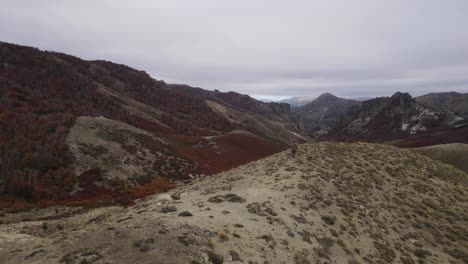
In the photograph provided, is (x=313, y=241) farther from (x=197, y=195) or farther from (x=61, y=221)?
(x=61, y=221)

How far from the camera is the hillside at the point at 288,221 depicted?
61.4ft

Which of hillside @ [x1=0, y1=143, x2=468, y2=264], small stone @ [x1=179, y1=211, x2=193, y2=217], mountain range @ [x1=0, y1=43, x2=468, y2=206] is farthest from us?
mountain range @ [x1=0, y1=43, x2=468, y2=206]

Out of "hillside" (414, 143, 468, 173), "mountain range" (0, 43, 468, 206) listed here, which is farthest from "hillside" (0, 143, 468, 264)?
"hillside" (414, 143, 468, 173)

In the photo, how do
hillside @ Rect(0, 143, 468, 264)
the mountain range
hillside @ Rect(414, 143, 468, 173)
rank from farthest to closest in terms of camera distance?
hillside @ Rect(414, 143, 468, 173) < the mountain range < hillside @ Rect(0, 143, 468, 264)

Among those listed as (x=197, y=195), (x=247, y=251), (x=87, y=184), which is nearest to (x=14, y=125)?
(x=87, y=184)

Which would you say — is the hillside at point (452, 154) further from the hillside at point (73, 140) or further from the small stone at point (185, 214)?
the small stone at point (185, 214)

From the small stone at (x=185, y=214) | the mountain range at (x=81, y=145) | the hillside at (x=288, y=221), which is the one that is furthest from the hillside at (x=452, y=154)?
the small stone at (x=185, y=214)

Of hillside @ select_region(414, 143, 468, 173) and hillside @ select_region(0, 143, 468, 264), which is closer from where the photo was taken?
hillside @ select_region(0, 143, 468, 264)

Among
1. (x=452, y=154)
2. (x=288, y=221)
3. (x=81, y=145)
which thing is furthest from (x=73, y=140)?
(x=452, y=154)

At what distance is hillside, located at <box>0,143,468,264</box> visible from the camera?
737 inches

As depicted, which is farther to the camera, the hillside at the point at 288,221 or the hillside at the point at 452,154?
the hillside at the point at 452,154

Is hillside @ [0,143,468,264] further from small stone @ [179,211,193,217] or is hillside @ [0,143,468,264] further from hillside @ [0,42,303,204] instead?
hillside @ [0,42,303,204]

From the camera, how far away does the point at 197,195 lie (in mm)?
29125

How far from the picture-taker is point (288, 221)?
2455 cm
